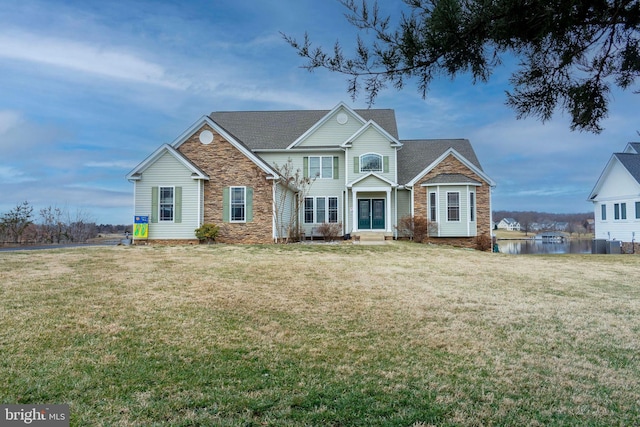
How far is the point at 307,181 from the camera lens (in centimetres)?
2322

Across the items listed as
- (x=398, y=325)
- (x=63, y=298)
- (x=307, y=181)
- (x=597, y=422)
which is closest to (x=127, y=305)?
(x=63, y=298)

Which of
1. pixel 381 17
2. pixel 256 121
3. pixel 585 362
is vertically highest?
pixel 256 121

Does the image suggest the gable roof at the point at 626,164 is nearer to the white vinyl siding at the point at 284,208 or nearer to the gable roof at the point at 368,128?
the gable roof at the point at 368,128

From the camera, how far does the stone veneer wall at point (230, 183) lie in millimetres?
19047

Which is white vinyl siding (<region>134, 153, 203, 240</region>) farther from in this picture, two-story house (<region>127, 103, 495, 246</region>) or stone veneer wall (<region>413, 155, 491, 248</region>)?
stone veneer wall (<region>413, 155, 491, 248</region>)

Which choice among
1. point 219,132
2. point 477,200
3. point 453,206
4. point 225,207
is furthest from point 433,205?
point 219,132

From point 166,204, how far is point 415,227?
12.8m

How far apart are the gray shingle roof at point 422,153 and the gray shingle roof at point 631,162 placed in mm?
9565

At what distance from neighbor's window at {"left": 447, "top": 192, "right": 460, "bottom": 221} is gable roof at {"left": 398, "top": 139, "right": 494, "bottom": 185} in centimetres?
198

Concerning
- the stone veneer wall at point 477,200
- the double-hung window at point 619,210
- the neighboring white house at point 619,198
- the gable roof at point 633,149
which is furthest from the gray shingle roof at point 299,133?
the gable roof at point 633,149

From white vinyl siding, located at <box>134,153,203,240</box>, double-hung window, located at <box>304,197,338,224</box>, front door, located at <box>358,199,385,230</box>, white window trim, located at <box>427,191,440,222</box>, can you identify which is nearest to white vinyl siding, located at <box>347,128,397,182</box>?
front door, located at <box>358,199,385,230</box>

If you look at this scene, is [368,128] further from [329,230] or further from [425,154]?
[329,230]

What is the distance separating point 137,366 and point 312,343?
7.12 ft

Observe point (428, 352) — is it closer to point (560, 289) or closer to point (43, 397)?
point (43, 397)
